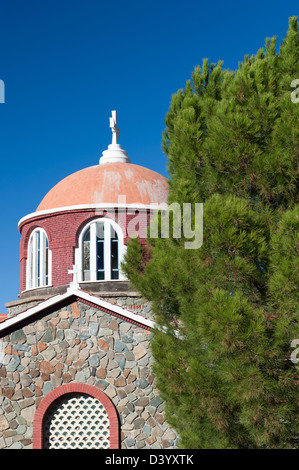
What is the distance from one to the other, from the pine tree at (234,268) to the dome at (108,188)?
7891 millimetres

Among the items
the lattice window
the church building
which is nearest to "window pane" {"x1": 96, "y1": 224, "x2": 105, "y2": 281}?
the church building

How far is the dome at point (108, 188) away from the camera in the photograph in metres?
20.2

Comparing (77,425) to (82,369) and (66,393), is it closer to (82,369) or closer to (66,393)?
(66,393)

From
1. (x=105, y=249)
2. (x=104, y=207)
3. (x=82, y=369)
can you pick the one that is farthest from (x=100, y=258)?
(x=82, y=369)

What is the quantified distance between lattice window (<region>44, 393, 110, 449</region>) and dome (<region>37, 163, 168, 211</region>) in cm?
756

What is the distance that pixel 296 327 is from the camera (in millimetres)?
9695

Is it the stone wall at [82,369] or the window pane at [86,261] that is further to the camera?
the window pane at [86,261]

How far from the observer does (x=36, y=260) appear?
20516 mm

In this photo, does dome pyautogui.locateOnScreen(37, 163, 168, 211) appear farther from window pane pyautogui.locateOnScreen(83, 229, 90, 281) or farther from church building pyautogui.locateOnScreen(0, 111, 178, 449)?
church building pyautogui.locateOnScreen(0, 111, 178, 449)

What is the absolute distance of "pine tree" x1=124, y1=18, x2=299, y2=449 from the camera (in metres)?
9.78

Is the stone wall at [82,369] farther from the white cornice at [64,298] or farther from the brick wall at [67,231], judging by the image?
the brick wall at [67,231]

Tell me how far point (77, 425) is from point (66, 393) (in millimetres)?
740

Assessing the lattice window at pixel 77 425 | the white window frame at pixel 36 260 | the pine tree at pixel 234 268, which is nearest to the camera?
the pine tree at pixel 234 268

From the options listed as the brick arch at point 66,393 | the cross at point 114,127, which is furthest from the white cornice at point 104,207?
the brick arch at point 66,393
